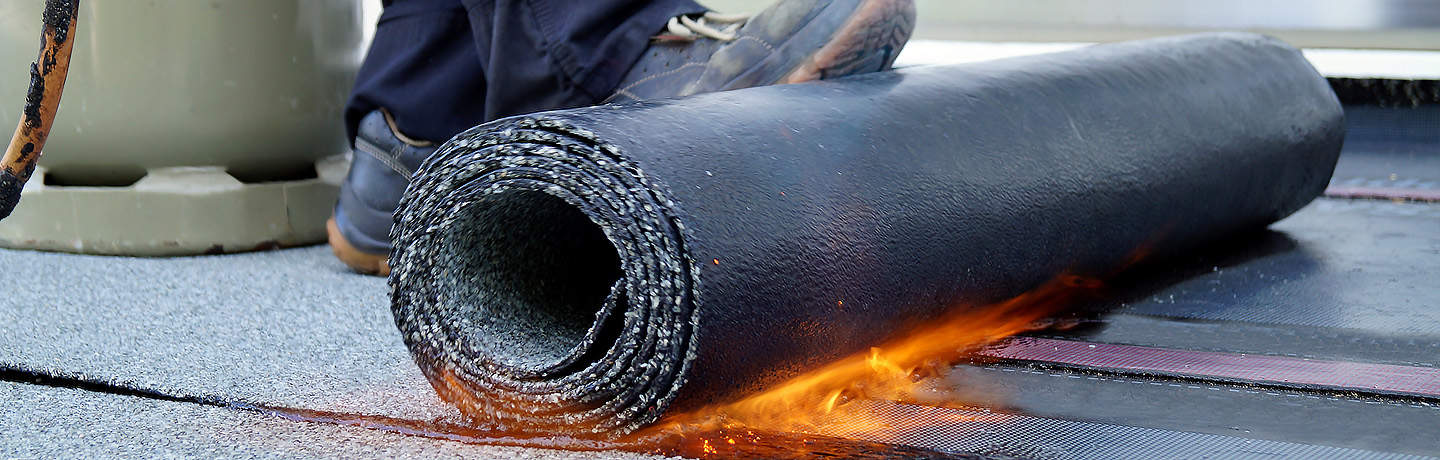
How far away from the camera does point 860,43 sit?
1.59 metres

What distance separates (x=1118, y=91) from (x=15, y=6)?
5.94ft

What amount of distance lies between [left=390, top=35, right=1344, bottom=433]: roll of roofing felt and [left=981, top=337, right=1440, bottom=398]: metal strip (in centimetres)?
8

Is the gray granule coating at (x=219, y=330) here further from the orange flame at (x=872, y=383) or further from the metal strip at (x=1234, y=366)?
the metal strip at (x=1234, y=366)

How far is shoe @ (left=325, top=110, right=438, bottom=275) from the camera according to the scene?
2021 mm

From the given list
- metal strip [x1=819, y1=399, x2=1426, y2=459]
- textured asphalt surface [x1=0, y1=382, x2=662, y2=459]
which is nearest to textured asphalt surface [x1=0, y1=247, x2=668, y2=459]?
textured asphalt surface [x1=0, y1=382, x2=662, y2=459]

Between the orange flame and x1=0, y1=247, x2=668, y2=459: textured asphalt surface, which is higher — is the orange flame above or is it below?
above

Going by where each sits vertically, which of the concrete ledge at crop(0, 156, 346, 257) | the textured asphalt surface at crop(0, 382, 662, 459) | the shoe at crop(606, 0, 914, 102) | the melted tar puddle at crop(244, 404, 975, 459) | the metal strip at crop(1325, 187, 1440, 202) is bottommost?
the concrete ledge at crop(0, 156, 346, 257)

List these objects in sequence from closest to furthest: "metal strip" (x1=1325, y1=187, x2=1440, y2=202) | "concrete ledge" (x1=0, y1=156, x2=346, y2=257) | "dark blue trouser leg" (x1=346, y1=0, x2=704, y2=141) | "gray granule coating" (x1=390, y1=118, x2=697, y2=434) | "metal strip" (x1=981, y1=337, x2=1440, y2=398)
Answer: "gray granule coating" (x1=390, y1=118, x2=697, y2=434)
"metal strip" (x1=981, y1=337, x2=1440, y2=398)
"dark blue trouser leg" (x1=346, y1=0, x2=704, y2=141)
"concrete ledge" (x1=0, y1=156, x2=346, y2=257)
"metal strip" (x1=1325, y1=187, x2=1440, y2=202)

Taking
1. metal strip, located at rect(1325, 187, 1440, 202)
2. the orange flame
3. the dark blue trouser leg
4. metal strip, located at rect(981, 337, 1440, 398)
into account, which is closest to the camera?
the orange flame

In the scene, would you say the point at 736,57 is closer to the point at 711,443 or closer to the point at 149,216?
the point at 711,443

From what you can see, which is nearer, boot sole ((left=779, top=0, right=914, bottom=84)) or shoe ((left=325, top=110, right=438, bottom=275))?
boot sole ((left=779, top=0, right=914, bottom=84))

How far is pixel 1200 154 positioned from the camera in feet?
5.90

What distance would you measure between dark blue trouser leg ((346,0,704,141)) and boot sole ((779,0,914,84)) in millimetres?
320

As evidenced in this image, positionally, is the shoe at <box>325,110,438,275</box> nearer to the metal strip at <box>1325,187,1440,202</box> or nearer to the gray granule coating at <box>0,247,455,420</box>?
the gray granule coating at <box>0,247,455,420</box>
